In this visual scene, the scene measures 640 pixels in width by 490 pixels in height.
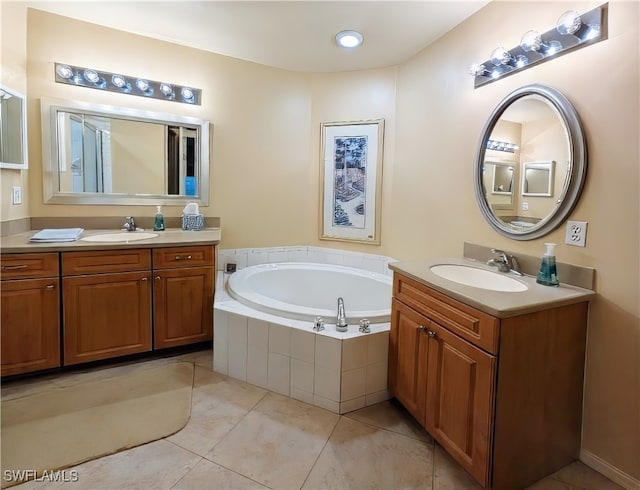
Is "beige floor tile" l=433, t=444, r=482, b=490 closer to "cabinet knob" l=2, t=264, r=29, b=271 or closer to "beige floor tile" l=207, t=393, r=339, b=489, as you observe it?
"beige floor tile" l=207, t=393, r=339, b=489

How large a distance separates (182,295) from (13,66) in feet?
5.94

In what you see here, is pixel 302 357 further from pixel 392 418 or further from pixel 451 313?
pixel 451 313

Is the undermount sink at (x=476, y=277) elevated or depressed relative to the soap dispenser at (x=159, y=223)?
depressed

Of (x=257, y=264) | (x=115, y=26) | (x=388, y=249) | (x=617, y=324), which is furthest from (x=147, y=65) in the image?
(x=617, y=324)

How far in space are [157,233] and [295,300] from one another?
4.13 ft

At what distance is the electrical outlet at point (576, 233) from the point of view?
5.24 feet

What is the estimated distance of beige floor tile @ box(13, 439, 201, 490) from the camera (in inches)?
57.0

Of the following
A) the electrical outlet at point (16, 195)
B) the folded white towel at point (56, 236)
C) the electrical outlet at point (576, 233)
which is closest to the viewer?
the electrical outlet at point (576, 233)

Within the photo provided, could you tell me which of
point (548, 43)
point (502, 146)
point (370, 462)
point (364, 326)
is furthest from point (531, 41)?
point (370, 462)

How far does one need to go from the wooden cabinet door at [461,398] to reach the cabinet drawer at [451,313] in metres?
0.04

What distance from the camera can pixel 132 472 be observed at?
4.99ft

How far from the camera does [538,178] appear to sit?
1806 mm

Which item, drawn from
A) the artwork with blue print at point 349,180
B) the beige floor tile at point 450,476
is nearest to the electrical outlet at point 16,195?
the artwork with blue print at point 349,180

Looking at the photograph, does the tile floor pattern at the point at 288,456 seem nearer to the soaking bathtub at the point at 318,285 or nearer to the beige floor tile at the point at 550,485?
the beige floor tile at the point at 550,485
